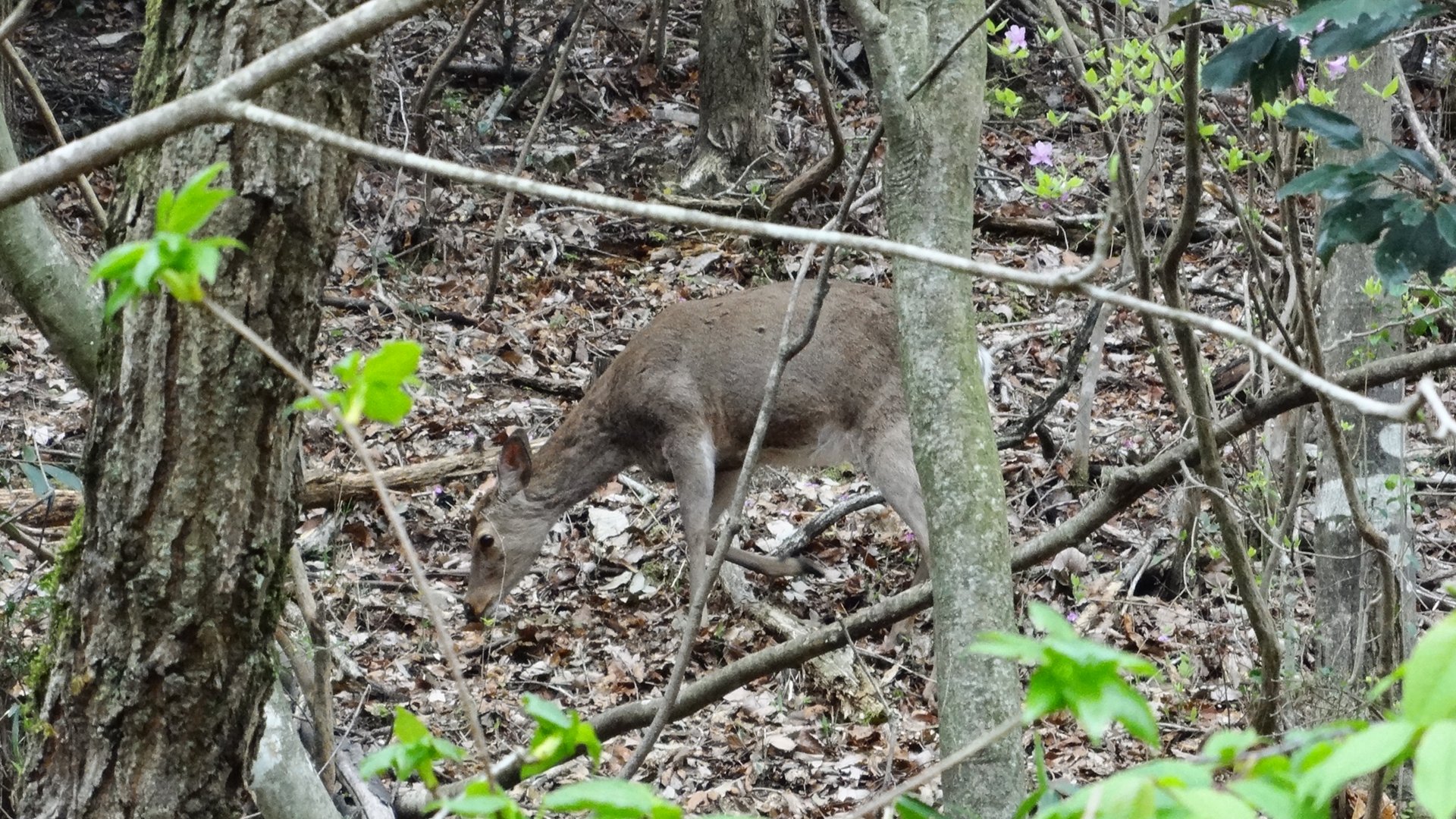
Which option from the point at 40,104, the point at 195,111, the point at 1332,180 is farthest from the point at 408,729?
the point at 40,104

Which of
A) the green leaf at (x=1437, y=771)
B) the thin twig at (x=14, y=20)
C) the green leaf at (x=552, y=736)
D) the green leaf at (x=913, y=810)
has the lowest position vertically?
the green leaf at (x=1437, y=771)

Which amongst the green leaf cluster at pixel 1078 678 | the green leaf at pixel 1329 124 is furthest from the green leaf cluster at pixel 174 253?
the green leaf at pixel 1329 124

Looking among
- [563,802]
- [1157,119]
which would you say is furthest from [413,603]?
[563,802]

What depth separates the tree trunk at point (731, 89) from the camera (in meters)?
12.4

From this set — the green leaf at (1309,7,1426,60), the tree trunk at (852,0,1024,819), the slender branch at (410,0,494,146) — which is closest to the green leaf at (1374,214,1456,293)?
the green leaf at (1309,7,1426,60)

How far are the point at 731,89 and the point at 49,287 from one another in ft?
31.2

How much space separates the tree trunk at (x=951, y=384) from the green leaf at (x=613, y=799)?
1735 millimetres

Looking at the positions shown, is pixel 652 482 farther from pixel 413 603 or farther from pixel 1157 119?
pixel 1157 119

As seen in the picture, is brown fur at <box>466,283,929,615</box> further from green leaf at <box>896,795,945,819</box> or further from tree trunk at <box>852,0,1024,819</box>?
green leaf at <box>896,795,945,819</box>

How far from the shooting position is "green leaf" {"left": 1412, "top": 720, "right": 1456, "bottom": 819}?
2.89 feet

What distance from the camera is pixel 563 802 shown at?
1250 mm

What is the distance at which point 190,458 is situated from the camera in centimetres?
298

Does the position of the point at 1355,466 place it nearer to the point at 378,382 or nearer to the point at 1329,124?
the point at 1329,124

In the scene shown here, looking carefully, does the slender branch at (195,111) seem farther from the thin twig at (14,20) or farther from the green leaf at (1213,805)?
the green leaf at (1213,805)
